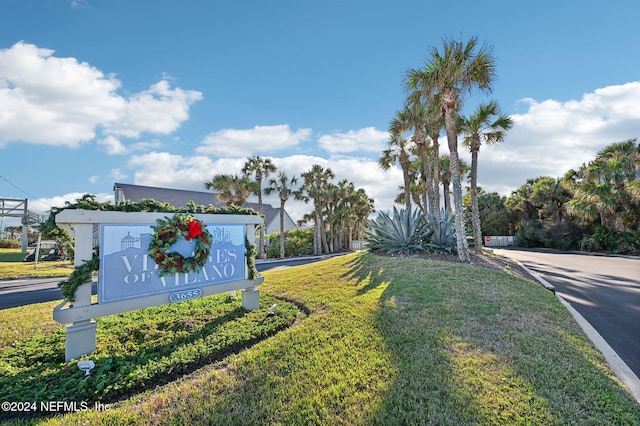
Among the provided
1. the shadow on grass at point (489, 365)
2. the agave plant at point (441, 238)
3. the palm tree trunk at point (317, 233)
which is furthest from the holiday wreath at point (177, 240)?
the palm tree trunk at point (317, 233)

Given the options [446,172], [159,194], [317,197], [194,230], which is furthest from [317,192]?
[194,230]

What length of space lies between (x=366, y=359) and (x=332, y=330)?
3.07 ft

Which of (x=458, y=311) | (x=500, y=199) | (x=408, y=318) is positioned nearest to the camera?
(x=408, y=318)

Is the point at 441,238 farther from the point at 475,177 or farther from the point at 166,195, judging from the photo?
the point at 166,195

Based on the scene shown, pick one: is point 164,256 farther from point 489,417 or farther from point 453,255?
point 453,255

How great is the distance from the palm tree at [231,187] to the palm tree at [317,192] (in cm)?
491

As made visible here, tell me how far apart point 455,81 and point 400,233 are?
5.79 meters

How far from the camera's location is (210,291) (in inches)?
200

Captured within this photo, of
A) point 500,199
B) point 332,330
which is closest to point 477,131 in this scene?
point 332,330

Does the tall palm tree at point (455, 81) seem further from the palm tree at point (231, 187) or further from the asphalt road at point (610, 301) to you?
the palm tree at point (231, 187)

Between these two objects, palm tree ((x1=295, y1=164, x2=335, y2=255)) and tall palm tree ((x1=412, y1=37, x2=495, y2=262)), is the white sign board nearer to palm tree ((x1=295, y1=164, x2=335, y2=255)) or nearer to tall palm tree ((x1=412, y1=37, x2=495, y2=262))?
tall palm tree ((x1=412, y1=37, x2=495, y2=262))

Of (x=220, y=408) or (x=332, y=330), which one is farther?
(x=332, y=330)

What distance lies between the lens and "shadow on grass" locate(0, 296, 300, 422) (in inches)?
118

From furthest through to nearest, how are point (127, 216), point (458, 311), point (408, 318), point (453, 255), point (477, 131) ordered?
point (477, 131) < point (453, 255) < point (458, 311) < point (408, 318) < point (127, 216)
